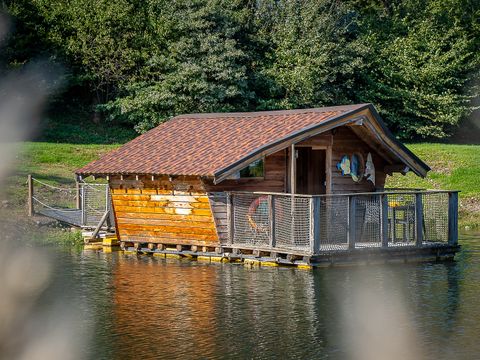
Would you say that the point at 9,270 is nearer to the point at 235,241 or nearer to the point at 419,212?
the point at 235,241

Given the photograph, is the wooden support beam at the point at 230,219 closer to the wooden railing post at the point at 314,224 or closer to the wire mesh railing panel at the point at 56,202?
the wooden railing post at the point at 314,224

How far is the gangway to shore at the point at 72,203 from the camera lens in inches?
1384

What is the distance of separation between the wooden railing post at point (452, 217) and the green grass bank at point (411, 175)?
11.1 m

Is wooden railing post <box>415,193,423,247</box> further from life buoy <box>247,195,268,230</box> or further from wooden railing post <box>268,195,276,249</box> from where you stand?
life buoy <box>247,195,268,230</box>

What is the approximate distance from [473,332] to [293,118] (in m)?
12.8

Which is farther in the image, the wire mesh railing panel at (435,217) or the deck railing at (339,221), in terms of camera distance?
the wire mesh railing panel at (435,217)

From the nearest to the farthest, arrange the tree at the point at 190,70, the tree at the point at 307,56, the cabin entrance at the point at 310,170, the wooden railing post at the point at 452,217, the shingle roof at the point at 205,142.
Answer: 1. the wooden railing post at the point at 452,217
2. the shingle roof at the point at 205,142
3. the cabin entrance at the point at 310,170
4. the tree at the point at 190,70
5. the tree at the point at 307,56

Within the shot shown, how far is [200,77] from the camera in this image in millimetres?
51812

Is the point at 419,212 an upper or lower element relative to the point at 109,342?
upper

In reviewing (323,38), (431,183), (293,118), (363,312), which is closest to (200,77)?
(323,38)

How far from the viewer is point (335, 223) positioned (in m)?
27.8

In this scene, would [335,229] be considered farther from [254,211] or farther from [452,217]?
[452,217]

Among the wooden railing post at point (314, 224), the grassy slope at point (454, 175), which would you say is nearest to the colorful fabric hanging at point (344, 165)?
the wooden railing post at point (314, 224)

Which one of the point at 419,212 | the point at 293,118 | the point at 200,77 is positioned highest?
the point at 200,77
